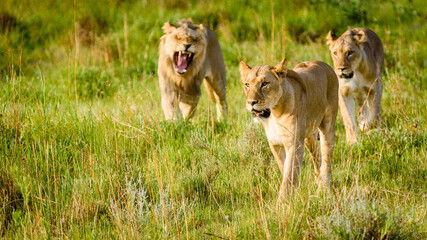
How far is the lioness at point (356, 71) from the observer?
5887 mm

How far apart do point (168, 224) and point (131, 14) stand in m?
9.93

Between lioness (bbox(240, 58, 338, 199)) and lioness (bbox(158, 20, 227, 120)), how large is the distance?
76.0 inches

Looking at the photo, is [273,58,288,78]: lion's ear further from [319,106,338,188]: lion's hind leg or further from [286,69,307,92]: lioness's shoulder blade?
[319,106,338,188]: lion's hind leg

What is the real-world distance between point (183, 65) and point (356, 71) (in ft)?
7.05

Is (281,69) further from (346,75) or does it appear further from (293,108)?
(346,75)

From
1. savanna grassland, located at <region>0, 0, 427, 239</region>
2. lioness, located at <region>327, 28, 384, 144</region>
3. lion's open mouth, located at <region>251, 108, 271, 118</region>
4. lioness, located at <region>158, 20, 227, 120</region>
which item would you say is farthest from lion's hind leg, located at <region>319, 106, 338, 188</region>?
lioness, located at <region>158, 20, 227, 120</region>

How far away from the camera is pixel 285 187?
3844 mm

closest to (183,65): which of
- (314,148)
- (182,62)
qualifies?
(182,62)

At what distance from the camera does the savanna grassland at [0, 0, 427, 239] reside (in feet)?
11.1

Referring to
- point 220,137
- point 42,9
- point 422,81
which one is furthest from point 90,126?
point 42,9

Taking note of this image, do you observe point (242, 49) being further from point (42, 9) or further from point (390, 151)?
point (42, 9)

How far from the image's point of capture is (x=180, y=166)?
15.4 feet

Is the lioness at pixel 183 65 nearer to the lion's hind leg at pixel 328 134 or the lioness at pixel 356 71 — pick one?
the lioness at pixel 356 71

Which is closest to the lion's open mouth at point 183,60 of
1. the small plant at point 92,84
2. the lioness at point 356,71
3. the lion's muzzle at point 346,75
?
the small plant at point 92,84
